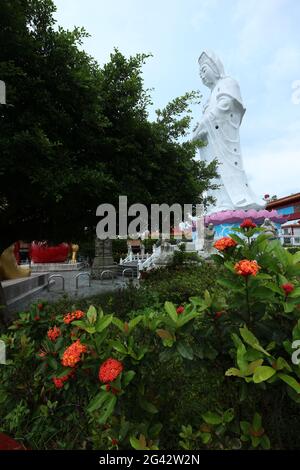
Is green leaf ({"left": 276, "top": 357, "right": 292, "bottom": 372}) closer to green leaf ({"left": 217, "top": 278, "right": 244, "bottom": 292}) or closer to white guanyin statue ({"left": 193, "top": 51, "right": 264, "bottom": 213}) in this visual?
green leaf ({"left": 217, "top": 278, "right": 244, "bottom": 292})

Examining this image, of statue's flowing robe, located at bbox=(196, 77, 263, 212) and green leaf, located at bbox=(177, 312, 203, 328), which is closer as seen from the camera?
green leaf, located at bbox=(177, 312, 203, 328)

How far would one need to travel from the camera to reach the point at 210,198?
7.11 metres

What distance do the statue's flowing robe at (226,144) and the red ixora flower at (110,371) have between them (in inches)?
1190

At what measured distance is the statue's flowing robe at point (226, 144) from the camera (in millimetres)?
31703

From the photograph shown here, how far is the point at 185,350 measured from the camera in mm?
1732

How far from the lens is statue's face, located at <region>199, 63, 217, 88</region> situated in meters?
33.8

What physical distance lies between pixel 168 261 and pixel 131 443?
33.1 ft

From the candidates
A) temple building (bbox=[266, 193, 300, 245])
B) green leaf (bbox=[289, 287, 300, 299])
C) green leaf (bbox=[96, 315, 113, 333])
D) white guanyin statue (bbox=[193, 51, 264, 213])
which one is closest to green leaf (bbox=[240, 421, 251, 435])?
green leaf (bbox=[289, 287, 300, 299])

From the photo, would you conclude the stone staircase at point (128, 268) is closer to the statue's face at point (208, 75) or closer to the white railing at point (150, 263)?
the white railing at point (150, 263)

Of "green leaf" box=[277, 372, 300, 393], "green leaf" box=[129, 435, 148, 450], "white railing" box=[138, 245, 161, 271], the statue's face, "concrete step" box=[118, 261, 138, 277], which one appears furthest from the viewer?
the statue's face

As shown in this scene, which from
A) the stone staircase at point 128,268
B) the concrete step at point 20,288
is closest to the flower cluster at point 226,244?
the concrete step at point 20,288

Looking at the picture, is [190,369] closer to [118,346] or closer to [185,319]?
[185,319]

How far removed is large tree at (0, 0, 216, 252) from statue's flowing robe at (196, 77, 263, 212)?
26950 mm

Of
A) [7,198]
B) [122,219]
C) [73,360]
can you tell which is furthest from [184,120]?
[73,360]
